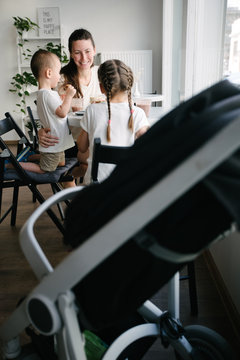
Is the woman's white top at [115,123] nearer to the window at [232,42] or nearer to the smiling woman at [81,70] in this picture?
the window at [232,42]

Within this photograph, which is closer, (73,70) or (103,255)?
(103,255)

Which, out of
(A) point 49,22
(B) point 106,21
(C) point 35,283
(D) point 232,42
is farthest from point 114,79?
(A) point 49,22

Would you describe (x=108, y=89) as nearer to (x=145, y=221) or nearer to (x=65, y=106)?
(x=65, y=106)

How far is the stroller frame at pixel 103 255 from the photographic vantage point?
0.48 metres

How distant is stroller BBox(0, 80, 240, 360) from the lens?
50 centimetres

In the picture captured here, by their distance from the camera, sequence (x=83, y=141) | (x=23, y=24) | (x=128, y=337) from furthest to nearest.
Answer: (x=23, y=24)
(x=83, y=141)
(x=128, y=337)

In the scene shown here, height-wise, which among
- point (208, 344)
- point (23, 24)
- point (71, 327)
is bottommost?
point (208, 344)

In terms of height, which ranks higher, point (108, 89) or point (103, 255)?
point (108, 89)

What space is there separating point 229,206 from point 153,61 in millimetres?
5489

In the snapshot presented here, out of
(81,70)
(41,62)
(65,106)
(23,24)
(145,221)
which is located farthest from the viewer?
(23,24)

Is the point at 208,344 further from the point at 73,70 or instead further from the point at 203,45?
the point at 73,70

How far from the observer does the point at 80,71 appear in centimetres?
266

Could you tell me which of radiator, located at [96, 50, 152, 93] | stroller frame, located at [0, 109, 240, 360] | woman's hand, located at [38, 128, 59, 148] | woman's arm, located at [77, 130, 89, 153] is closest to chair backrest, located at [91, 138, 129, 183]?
stroller frame, located at [0, 109, 240, 360]

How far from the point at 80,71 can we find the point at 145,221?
2325 millimetres
